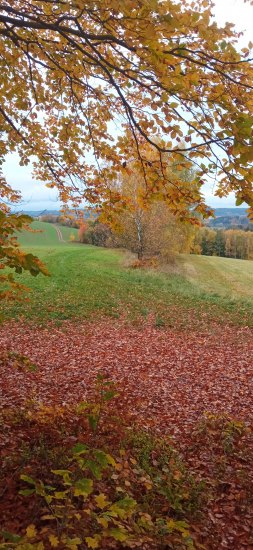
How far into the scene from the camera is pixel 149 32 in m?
3.39

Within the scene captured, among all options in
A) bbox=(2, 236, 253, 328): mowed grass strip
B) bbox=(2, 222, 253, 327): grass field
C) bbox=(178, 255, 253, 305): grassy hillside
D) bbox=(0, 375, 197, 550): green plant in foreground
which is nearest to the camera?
bbox=(0, 375, 197, 550): green plant in foreground

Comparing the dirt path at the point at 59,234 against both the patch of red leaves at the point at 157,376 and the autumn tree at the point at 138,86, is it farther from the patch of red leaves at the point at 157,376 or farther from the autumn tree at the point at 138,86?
the autumn tree at the point at 138,86

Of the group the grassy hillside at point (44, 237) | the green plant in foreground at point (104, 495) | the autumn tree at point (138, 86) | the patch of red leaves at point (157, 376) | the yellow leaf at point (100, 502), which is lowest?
the patch of red leaves at point (157, 376)

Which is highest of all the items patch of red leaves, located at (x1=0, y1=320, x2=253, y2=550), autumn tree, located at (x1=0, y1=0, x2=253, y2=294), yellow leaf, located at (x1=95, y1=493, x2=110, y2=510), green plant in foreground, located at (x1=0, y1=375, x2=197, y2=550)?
autumn tree, located at (x1=0, y1=0, x2=253, y2=294)

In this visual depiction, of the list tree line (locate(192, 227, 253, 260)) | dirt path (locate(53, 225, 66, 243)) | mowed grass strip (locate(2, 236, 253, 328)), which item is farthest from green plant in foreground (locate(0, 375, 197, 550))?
tree line (locate(192, 227, 253, 260))

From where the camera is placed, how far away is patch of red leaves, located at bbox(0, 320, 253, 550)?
5.17 metres

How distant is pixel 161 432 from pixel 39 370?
149 inches

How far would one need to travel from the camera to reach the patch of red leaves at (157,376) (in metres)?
5.17

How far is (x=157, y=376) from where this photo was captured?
930 centimetres

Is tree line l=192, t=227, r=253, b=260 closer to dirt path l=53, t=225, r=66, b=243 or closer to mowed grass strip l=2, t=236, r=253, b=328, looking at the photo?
dirt path l=53, t=225, r=66, b=243

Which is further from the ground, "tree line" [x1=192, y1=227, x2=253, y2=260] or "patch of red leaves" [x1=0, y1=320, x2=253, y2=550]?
"tree line" [x1=192, y1=227, x2=253, y2=260]

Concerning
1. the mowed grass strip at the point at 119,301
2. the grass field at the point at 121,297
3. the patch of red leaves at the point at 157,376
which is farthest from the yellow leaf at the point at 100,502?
the grass field at the point at 121,297

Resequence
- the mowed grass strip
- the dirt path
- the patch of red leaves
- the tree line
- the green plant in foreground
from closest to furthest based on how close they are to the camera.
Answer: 1. the green plant in foreground
2. the patch of red leaves
3. the mowed grass strip
4. the dirt path
5. the tree line

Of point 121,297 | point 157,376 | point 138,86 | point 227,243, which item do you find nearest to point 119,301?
point 121,297
